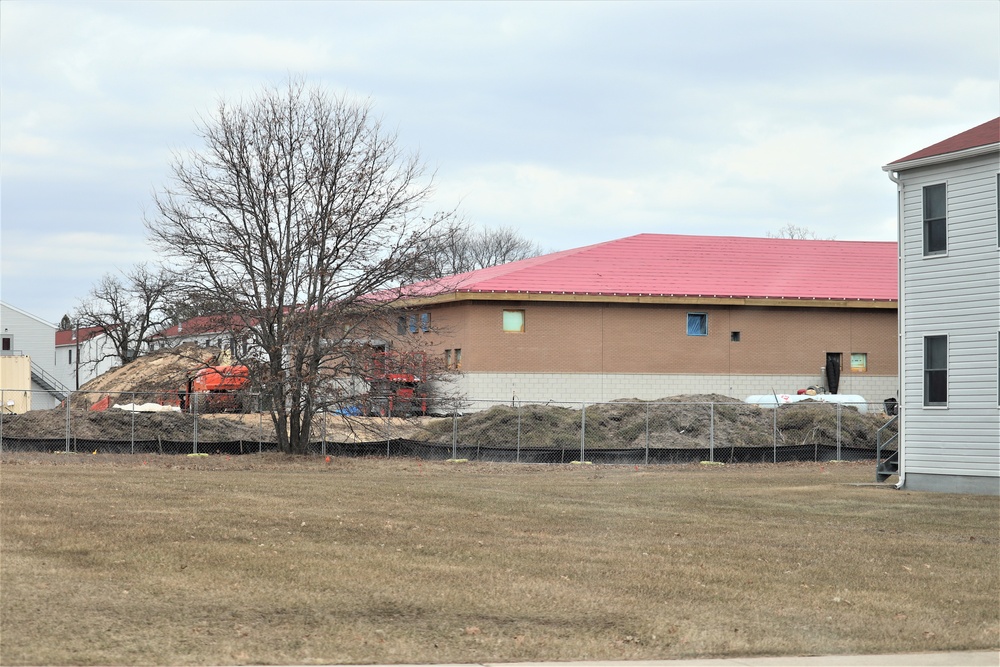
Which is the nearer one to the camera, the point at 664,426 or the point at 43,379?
the point at 664,426

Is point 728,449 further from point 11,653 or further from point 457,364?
point 11,653

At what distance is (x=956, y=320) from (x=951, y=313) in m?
0.18

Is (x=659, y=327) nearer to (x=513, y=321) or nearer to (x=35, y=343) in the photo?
(x=513, y=321)

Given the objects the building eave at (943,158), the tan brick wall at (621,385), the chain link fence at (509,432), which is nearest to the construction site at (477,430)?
the chain link fence at (509,432)

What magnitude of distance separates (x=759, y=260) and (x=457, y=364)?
47.9 ft

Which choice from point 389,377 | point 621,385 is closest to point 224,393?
point 389,377

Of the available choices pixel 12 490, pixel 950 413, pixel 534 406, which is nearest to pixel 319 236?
pixel 534 406

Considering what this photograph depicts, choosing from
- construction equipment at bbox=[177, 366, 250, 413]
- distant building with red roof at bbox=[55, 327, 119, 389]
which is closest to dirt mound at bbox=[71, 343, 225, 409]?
construction equipment at bbox=[177, 366, 250, 413]

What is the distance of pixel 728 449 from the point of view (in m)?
34.1

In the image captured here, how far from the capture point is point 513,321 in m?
46.9

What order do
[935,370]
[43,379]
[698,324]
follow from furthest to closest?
[43,379]
[698,324]
[935,370]

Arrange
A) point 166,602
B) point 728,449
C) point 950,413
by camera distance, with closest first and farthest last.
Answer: point 166,602 < point 950,413 < point 728,449

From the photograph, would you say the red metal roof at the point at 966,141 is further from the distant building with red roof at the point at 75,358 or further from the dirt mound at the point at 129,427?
the distant building with red roof at the point at 75,358

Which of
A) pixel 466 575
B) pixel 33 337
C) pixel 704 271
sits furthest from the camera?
pixel 33 337
